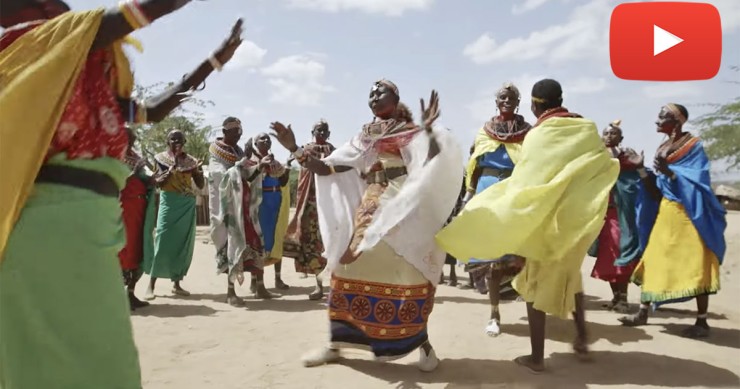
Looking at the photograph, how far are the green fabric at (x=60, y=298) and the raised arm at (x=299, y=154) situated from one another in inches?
80.0

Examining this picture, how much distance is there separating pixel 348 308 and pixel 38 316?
2503mm

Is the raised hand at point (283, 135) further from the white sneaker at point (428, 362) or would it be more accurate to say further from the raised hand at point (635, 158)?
the raised hand at point (635, 158)

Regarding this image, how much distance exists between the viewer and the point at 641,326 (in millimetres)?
5766

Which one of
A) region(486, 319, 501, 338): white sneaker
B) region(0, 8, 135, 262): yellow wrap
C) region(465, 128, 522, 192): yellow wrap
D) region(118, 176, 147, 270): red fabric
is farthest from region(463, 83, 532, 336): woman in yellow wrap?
region(0, 8, 135, 262): yellow wrap

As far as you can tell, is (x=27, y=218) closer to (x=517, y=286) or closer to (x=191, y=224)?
(x=517, y=286)

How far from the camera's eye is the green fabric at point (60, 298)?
2.03 meters

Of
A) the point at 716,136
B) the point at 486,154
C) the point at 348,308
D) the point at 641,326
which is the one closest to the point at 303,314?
the point at 348,308

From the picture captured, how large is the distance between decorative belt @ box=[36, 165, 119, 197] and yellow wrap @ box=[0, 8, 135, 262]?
0.09 metres

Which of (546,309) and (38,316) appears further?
(546,309)

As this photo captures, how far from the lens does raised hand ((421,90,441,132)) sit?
12.9ft

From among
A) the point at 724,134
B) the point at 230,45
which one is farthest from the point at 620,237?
the point at 724,134

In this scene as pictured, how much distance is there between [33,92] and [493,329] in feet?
14.7

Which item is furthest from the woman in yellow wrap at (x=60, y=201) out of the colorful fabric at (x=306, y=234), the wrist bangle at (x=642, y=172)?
the colorful fabric at (x=306, y=234)

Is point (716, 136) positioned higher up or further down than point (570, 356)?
higher up
